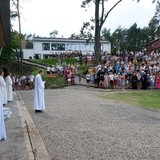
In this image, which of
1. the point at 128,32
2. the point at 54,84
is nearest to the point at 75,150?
the point at 54,84

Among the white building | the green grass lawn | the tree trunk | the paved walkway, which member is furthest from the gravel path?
the white building

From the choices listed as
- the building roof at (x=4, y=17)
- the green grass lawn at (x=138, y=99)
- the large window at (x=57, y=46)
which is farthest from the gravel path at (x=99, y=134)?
the large window at (x=57, y=46)

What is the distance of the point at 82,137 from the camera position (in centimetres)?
1093

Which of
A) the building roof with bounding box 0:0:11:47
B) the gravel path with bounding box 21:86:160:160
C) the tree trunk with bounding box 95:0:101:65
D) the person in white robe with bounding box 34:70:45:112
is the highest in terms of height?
the tree trunk with bounding box 95:0:101:65

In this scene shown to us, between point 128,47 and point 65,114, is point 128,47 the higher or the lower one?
the higher one

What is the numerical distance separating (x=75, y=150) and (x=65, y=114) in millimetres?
7136

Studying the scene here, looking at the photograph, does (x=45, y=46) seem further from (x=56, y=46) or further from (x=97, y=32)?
(x=97, y=32)

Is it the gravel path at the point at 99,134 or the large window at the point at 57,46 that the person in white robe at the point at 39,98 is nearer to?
the gravel path at the point at 99,134

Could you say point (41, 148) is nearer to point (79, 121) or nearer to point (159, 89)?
point (79, 121)

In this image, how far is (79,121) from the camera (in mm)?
14211

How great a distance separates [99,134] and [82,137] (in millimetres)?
711

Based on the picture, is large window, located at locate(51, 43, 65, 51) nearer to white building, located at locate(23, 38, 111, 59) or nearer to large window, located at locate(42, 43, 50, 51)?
white building, located at locate(23, 38, 111, 59)

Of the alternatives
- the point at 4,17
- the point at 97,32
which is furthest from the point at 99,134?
the point at 97,32

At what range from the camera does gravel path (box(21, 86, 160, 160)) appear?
8977 mm
